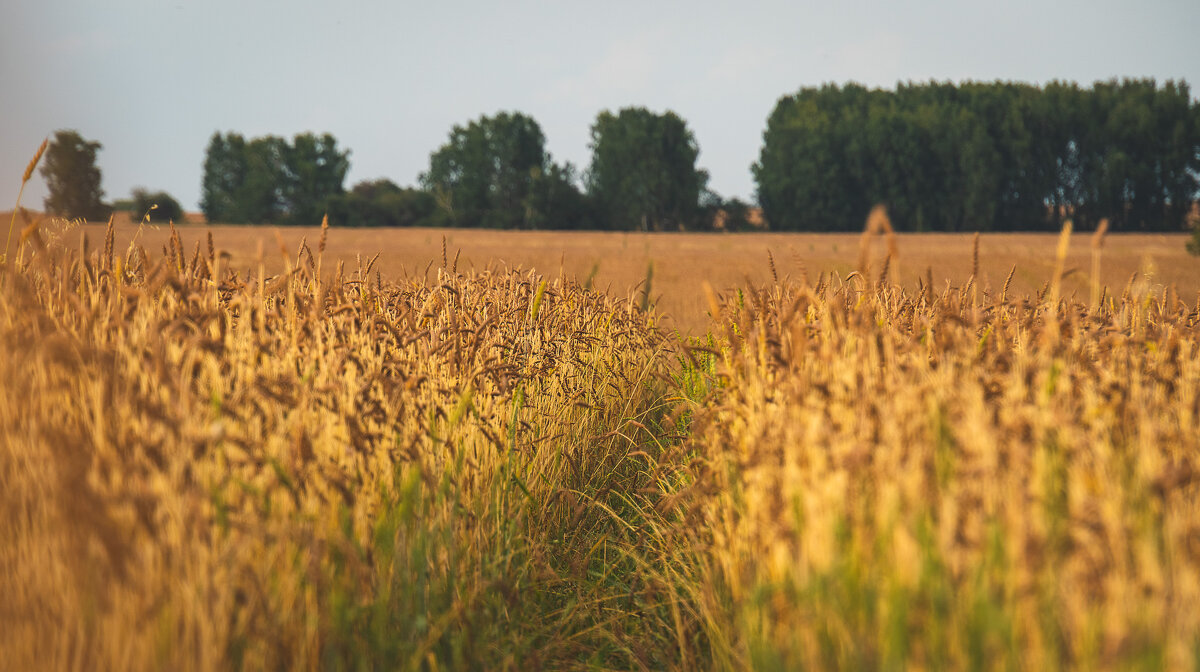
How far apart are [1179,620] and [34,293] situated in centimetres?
332

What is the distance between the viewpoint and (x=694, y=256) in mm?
16141

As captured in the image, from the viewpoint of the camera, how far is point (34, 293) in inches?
106

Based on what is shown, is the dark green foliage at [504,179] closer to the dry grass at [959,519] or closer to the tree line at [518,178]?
the tree line at [518,178]

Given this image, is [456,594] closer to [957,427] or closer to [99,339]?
[99,339]

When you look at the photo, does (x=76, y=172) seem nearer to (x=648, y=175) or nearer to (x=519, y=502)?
(x=519, y=502)

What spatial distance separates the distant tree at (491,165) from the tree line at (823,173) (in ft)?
0.32

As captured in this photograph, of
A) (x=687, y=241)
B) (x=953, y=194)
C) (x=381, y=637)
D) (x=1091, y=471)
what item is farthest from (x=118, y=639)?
(x=953, y=194)

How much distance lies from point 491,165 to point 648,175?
1025 centimetres

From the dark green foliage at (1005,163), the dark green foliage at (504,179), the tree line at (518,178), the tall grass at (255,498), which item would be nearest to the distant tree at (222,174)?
the tree line at (518,178)

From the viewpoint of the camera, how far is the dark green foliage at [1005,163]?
1745 inches

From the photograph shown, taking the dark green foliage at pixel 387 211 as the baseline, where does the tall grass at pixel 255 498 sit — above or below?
below

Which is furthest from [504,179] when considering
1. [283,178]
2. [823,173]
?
[823,173]

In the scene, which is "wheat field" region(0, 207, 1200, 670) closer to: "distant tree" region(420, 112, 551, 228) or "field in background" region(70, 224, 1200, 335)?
"field in background" region(70, 224, 1200, 335)

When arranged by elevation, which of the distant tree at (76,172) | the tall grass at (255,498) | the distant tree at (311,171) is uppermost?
the distant tree at (311,171)
